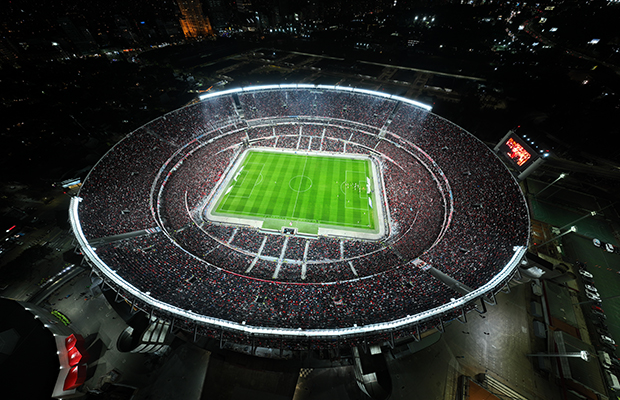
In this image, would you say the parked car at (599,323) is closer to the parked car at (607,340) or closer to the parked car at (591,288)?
the parked car at (607,340)

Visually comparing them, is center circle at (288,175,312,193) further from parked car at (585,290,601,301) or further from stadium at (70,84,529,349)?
parked car at (585,290,601,301)

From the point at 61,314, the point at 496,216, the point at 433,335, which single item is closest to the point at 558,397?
the point at 433,335

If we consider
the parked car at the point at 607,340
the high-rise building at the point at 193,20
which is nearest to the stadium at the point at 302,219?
the parked car at the point at 607,340

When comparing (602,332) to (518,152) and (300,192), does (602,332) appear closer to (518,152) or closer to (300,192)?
(518,152)

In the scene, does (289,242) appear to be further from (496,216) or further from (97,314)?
(496,216)

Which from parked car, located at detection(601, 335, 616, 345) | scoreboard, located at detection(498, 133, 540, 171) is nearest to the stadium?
scoreboard, located at detection(498, 133, 540, 171)

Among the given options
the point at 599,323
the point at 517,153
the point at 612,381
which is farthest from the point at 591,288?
the point at 517,153
